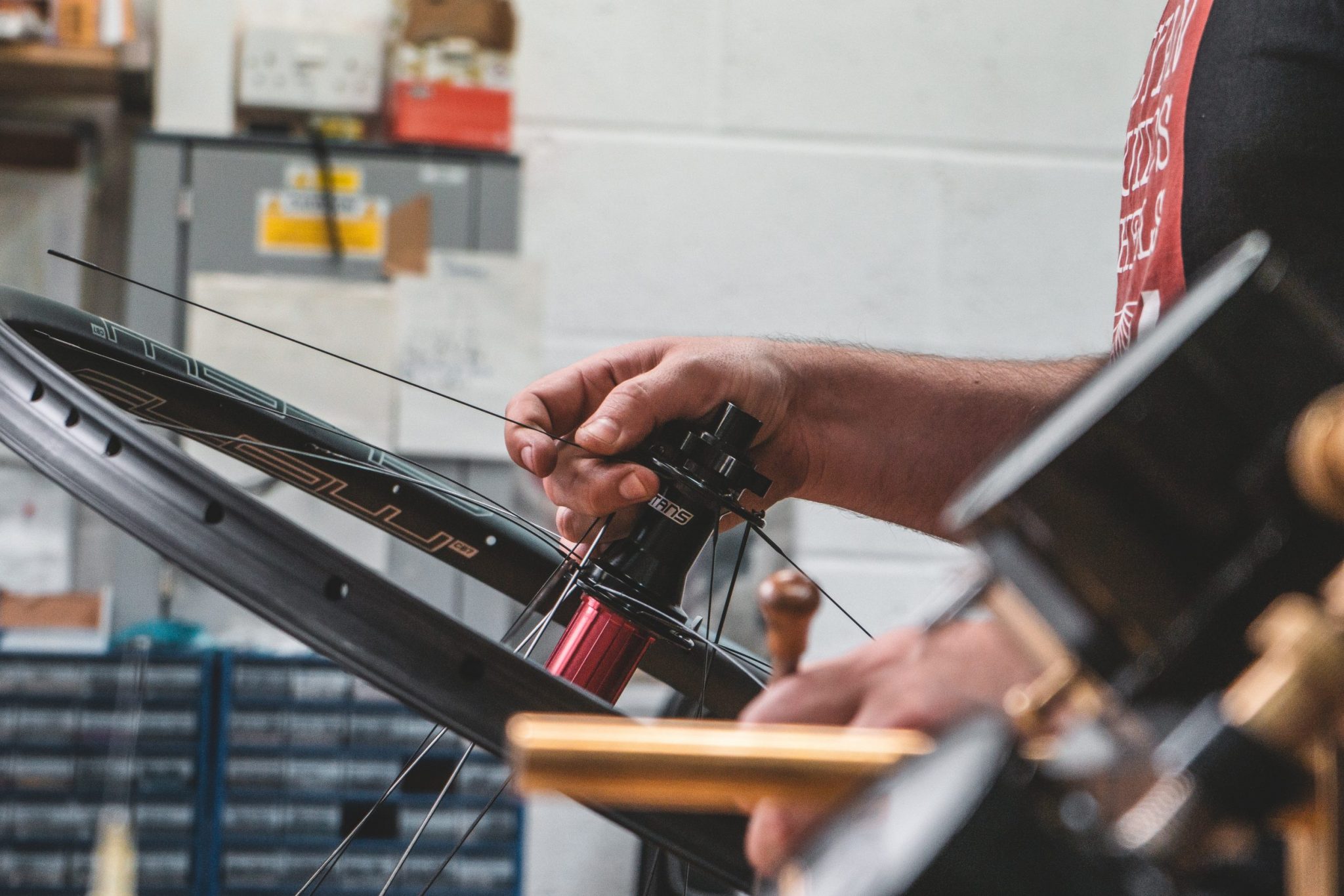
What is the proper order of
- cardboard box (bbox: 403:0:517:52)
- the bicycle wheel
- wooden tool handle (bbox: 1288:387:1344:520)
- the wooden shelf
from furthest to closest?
cardboard box (bbox: 403:0:517:52) < the wooden shelf < the bicycle wheel < wooden tool handle (bbox: 1288:387:1344:520)

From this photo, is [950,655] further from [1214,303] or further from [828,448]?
[828,448]

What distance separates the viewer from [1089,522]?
270 mm

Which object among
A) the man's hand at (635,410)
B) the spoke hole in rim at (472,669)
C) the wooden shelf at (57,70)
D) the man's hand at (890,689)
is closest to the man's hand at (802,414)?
the man's hand at (635,410)

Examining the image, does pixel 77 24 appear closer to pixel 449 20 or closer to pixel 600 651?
pixel 449 20

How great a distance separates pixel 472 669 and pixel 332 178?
211cm

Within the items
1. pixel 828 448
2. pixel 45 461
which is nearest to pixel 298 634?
pixel 45 461

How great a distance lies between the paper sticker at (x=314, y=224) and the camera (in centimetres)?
238

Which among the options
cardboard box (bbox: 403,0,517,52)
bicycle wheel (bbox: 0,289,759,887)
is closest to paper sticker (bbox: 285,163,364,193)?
cardboard box (bbox: 403,0,517,52)

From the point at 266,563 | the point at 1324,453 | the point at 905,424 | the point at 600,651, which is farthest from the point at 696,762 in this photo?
the point at 905,424

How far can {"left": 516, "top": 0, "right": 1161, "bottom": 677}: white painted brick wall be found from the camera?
102 inches

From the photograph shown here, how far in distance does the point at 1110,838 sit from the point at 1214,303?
0.12 meters

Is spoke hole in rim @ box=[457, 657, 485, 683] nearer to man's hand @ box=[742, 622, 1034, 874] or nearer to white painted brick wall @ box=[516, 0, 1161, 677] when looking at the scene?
man's hand @ box=[742, 622, 1034, 874]

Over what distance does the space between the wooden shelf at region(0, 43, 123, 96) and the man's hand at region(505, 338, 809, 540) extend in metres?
1.80

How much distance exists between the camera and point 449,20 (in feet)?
7.79
